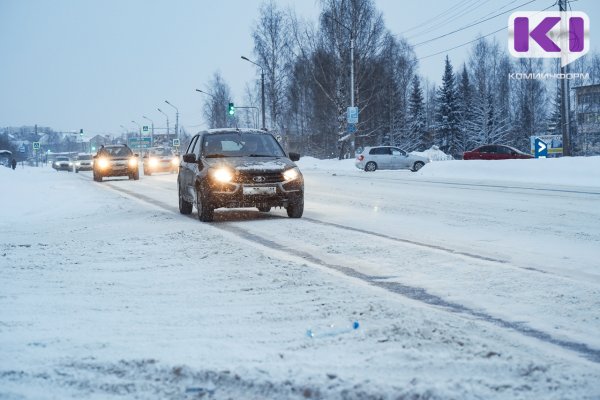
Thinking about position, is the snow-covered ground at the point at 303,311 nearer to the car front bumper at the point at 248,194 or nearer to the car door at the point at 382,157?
the car front bumper at the point at 248,194

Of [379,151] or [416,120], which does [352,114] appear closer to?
[379,151]

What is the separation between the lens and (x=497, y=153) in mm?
40938

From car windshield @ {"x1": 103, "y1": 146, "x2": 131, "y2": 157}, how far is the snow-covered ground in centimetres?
2141

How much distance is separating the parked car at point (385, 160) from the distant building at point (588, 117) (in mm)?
34656

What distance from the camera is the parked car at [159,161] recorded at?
38.2 metres

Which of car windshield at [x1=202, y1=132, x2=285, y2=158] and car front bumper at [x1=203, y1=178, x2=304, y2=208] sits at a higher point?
car windshield at [x1=202, y1=132, x2=285, y2=158]

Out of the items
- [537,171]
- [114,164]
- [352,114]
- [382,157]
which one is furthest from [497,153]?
[114,164]

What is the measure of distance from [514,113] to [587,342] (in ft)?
270

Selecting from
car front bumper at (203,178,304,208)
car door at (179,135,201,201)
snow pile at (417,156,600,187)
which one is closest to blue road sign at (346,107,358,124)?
snow pile at (417,156,600,187)

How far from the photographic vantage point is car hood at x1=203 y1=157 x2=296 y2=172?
36.9 ft

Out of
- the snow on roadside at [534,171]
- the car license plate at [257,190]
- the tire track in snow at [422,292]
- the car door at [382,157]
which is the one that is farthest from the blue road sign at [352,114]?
the tire track in snow at [422,292]

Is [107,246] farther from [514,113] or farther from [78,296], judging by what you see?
[514,113]

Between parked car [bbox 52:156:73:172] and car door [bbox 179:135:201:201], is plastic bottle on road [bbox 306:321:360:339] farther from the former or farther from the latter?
parked car [bbox 52:156:73:172]

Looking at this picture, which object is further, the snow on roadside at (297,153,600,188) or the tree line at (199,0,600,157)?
the tree line at (199,0,600,157)
